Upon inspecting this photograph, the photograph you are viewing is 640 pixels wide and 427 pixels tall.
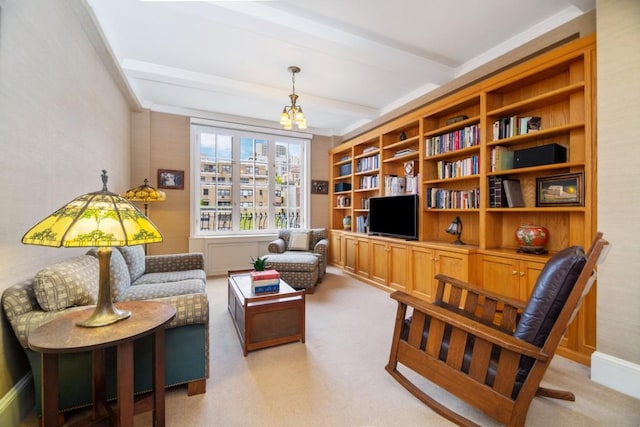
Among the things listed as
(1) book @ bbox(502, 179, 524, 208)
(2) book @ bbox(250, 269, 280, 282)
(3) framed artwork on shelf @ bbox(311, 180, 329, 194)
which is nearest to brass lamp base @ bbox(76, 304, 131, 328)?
(2) book @ bbox(250, 269, 280, 282)

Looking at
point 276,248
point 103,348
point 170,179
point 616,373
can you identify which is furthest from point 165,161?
point 616,373

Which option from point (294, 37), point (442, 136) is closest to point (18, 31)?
point (294, 37)

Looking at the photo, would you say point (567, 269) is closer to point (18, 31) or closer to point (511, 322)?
point (511, 322)

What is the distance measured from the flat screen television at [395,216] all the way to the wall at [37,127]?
3.38 metres

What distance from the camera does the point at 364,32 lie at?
8.33 feet

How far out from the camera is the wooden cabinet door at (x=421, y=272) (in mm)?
3141

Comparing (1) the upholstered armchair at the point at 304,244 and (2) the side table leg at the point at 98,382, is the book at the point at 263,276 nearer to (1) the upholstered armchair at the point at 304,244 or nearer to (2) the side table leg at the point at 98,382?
(2) the side table leg at the point at 98,382

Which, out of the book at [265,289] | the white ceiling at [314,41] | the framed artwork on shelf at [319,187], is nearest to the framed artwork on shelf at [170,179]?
the white ceiling at [314,41]

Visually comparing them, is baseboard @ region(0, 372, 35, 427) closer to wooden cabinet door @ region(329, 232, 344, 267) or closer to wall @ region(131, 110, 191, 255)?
wall @ region(131, 110, 191, 255)

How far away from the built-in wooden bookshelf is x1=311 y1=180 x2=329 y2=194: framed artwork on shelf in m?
1.66

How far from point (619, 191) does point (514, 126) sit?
3.48 feet

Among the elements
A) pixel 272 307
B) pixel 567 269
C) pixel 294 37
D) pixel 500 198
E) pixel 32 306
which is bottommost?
pixel 272 307

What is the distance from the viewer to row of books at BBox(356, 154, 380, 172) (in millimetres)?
4422

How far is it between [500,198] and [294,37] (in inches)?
95.0
